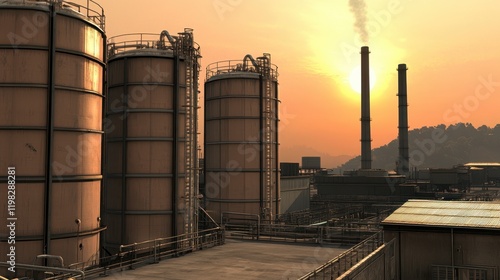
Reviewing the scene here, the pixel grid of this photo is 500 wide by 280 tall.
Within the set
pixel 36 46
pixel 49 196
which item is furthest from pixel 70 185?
pixel 36 46

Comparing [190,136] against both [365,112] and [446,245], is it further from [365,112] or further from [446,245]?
[365,112]

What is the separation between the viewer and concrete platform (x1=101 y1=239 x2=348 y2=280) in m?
19.0

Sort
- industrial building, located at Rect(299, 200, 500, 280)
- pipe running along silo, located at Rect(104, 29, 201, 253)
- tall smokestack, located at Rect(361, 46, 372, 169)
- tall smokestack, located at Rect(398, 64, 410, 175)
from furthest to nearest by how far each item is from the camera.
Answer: tall smokestack, located at Rect(398, 64, 410, 175) → tall smokestack, located at Rect(361, 46, 372, 169) → pipe running along silo, located at Rect(104, 29, 201, 253) → industrial building, located at Rect(299, 200, 500, 280)

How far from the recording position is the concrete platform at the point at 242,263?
19031 mm

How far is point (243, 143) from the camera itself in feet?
125

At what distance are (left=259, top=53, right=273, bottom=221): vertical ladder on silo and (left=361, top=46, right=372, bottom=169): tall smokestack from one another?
51110 mm

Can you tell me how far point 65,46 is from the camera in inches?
762

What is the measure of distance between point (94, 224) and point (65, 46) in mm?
8558

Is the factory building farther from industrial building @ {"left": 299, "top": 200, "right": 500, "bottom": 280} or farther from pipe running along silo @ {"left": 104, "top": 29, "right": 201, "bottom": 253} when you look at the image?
pipe running along silo @ {"left": 104, "top": 29, "right": 201, "bottom": 253}

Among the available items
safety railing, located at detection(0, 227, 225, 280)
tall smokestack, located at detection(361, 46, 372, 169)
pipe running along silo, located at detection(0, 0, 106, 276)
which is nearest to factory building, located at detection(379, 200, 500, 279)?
safety railing, located at detection(0, 227, 225, 280)

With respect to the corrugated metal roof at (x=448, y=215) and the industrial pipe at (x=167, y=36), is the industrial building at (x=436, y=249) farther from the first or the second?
the industrial pipe at (x=167, y=36)

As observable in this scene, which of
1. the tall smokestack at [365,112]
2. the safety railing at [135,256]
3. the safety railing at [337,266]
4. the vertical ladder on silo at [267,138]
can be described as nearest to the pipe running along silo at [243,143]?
the vertical ladder on silo at [267,138]

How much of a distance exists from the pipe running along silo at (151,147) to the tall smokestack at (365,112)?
63.4 m

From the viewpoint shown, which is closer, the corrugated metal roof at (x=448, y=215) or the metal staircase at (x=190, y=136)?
the corrugated metal roof at (x=448, y=215)
